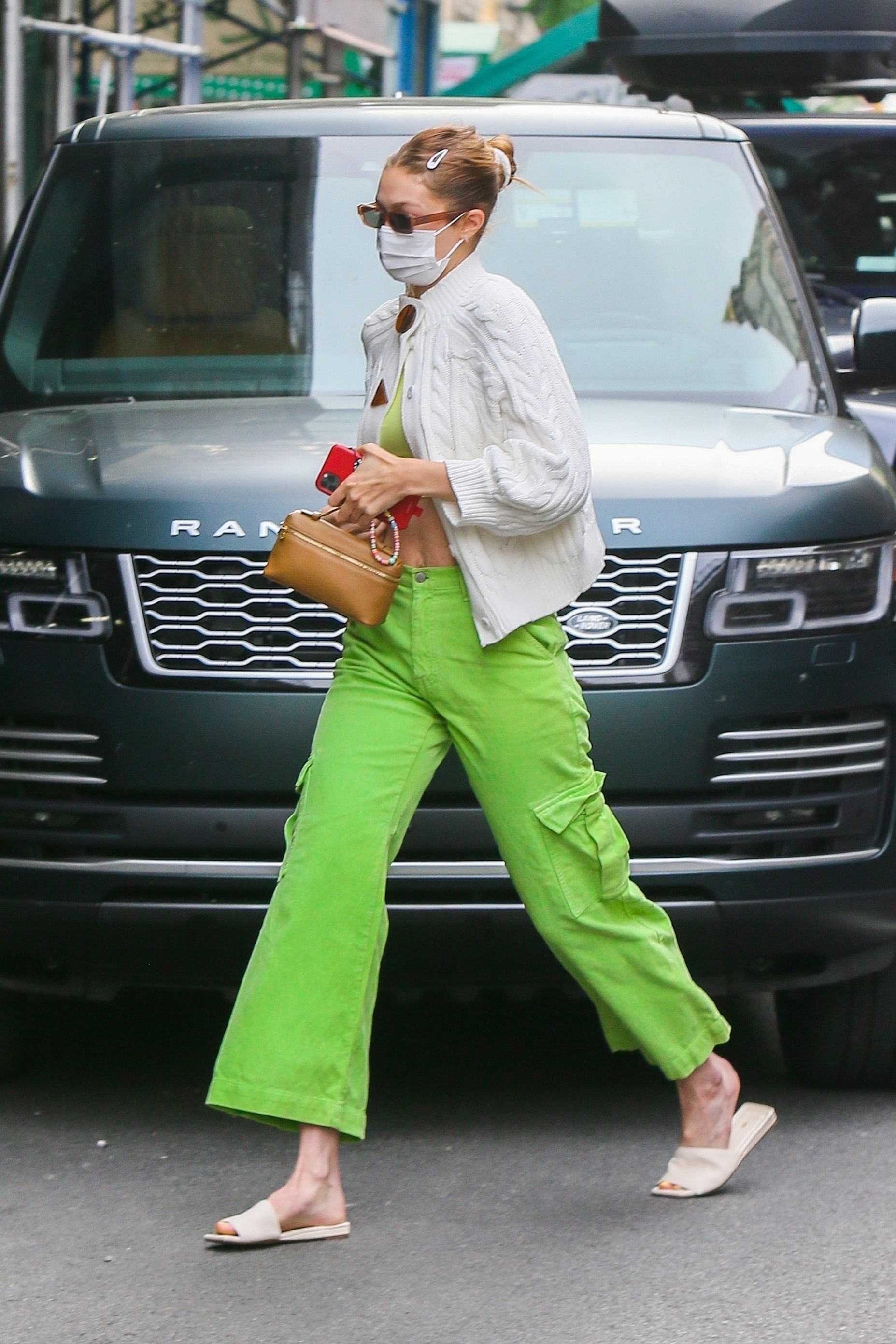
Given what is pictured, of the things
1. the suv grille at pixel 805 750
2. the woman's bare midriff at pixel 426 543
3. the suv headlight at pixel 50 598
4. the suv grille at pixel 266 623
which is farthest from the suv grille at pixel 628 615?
the suv headlight at pixel 50 598

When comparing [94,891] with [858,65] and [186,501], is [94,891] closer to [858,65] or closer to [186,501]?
[186,501]

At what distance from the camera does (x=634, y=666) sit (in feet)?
13.8

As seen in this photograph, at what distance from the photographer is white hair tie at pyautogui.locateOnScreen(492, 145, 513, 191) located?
12.6ft

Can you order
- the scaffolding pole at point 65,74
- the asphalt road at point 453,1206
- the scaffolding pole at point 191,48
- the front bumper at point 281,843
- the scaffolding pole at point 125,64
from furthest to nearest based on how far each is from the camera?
the scaffolding pole at point 191,48 → the scaffolding pole at point 125,64 → the scaffolding pole at point 65,74 → the front bumper at point 281,843 → the asphalt road at point 453,1206

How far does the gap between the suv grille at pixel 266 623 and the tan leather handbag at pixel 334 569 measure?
0.42 meters

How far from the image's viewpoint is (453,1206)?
4090 mm

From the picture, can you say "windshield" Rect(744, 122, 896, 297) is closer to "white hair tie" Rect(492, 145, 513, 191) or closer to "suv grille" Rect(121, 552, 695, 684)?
"suv grille" Rect(121, 552, 695, 684)

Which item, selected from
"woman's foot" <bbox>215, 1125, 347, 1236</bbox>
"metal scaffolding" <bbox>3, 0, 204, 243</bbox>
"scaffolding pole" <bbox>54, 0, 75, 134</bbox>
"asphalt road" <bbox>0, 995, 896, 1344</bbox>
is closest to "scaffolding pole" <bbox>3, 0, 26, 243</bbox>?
"metal scaffolding" <bbox>3, 0, 204, 243</bbox>

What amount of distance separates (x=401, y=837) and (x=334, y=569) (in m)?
0.47

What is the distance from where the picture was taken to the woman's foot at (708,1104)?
4059 mm

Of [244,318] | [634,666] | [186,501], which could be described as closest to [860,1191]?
[634,666]

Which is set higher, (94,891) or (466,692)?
(466,692)

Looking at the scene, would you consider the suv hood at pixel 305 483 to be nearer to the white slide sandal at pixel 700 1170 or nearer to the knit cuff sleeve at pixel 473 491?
the knit cuff sleeve at pixel 473 491

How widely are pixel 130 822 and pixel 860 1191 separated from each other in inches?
57.2
